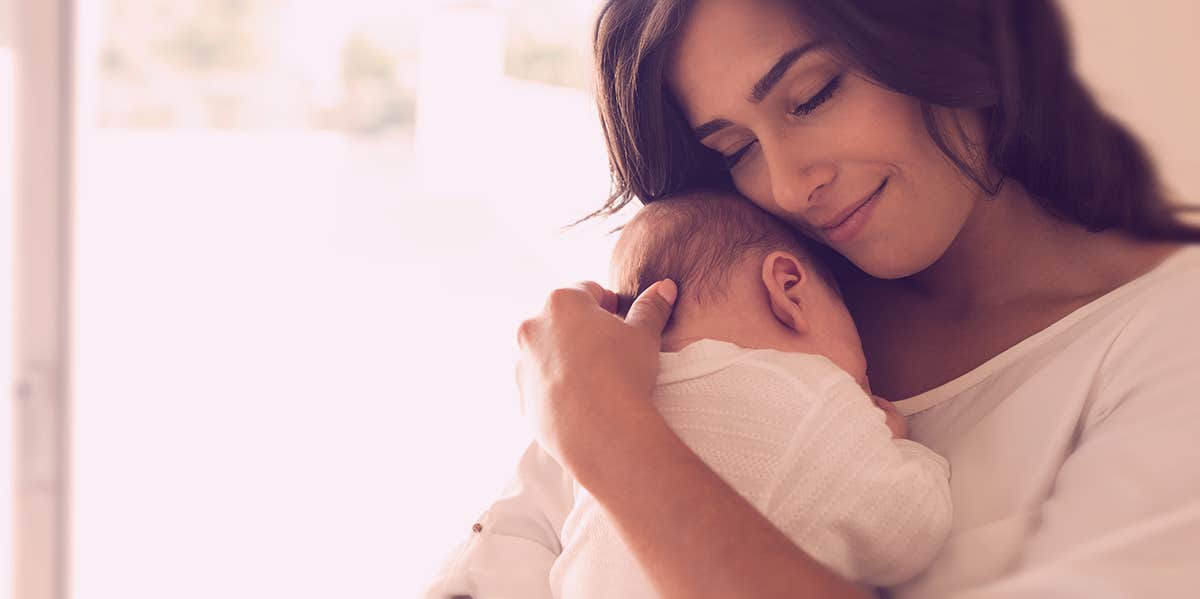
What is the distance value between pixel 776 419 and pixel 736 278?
0.22 m

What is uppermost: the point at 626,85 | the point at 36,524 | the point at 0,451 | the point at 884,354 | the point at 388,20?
the point at 388,20

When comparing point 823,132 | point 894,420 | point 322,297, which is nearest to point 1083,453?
point 894,420

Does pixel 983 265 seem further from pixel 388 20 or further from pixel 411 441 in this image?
pixel 388 20

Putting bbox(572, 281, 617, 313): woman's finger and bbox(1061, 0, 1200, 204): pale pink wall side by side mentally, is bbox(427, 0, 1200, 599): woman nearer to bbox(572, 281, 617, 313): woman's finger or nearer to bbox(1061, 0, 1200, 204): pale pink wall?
bbox(572, 281, 617, 313): woman's finger

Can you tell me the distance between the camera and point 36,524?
118 inches

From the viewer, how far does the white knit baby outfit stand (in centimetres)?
104

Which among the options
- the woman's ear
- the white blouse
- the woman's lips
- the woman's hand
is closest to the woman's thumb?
the woman's hand

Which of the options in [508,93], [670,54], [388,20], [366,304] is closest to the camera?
[670,54]

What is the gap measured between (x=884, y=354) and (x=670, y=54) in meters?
0.50

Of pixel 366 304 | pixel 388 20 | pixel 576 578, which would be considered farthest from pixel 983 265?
pixel 388 20

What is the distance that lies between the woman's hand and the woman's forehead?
26cm

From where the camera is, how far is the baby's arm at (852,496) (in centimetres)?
104

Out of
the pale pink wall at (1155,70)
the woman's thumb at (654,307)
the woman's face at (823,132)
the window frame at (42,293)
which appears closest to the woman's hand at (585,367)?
the woman's thumb at (654,307)

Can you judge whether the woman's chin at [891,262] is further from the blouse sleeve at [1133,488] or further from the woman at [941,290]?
the blouse sleeve at [1133,488]
